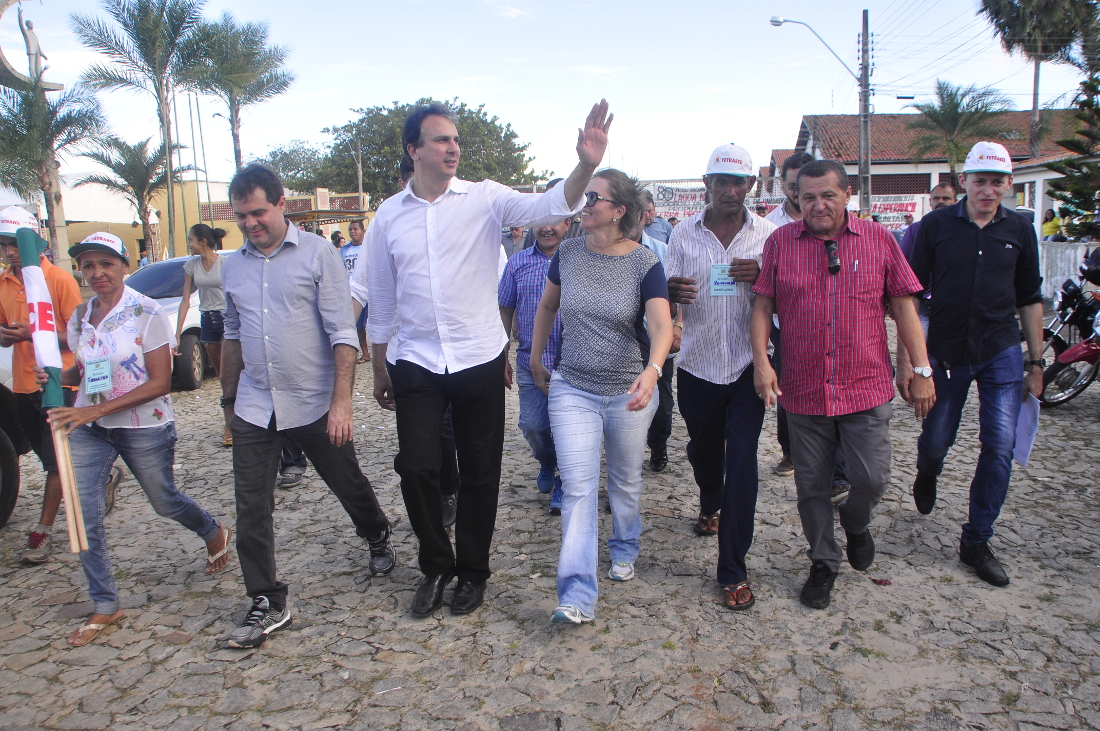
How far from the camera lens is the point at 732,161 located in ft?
11.9

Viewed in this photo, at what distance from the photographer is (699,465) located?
4.10 m

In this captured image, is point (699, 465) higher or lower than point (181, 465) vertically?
higher

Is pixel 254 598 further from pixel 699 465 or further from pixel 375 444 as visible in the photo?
pixel 375 444

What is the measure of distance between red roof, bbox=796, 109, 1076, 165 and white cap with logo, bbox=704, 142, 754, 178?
38.5 metres

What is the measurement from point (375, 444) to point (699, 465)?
3570mm

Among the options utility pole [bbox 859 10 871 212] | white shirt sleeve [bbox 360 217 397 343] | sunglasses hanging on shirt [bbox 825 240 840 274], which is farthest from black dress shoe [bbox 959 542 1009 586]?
utility pole [bbox 859 10 871 212]

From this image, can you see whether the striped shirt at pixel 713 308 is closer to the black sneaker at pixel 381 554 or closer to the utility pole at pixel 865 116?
the black sneaker at pixel 381 554

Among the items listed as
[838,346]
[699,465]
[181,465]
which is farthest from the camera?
[181,465]

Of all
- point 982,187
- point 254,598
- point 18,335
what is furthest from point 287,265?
point 982,187

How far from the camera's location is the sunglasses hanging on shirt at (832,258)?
3377 mm

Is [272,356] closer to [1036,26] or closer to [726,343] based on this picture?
[726,343]

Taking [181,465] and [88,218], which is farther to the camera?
[88,218]

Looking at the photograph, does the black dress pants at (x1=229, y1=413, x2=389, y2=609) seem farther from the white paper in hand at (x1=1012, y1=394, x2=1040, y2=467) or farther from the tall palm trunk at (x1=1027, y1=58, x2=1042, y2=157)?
the tall palm trunk at (x1=1027, y1=58, x2=1042, y2=157)

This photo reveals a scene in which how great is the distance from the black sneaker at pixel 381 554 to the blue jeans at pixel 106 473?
0.98 metres
